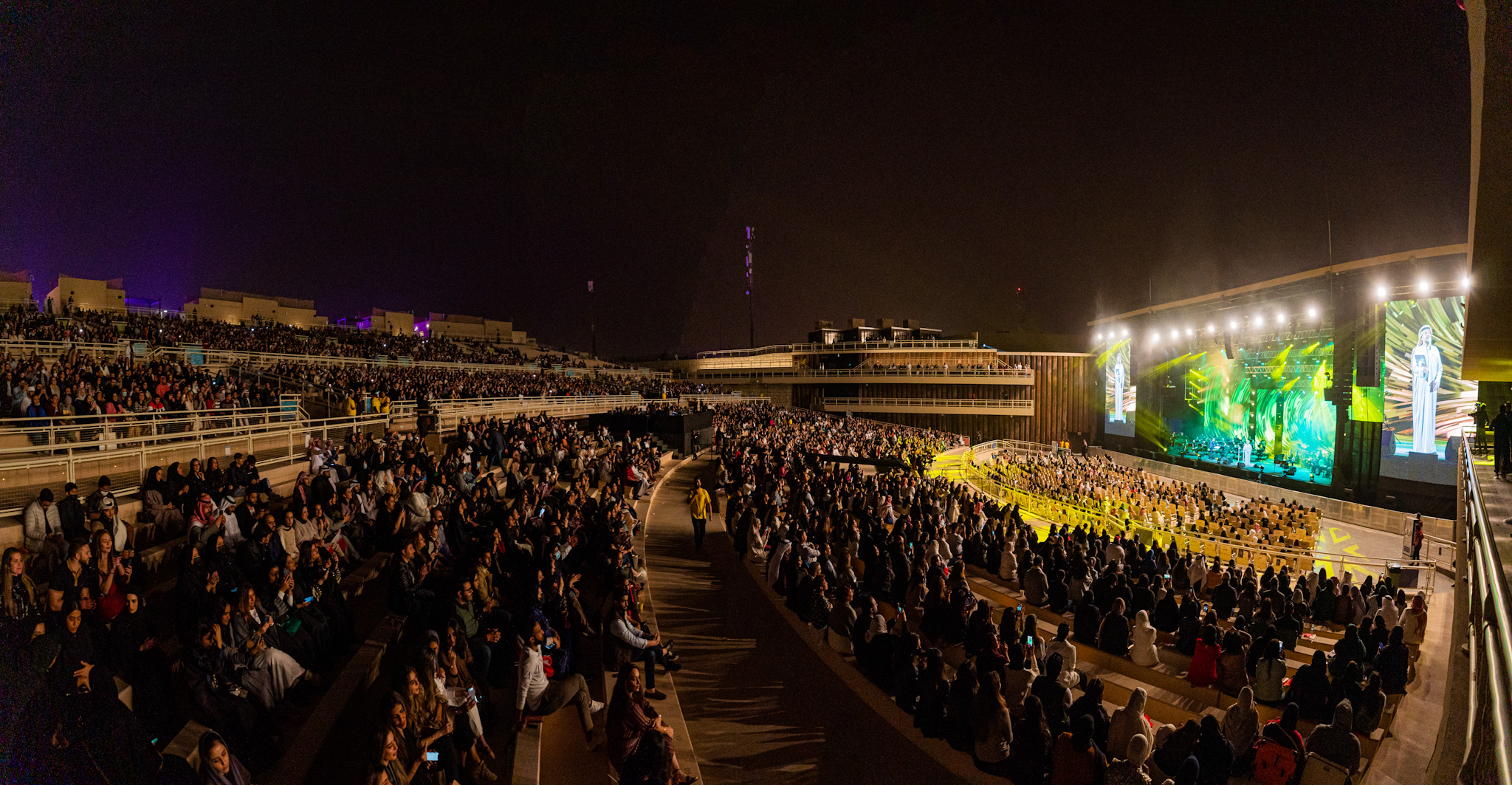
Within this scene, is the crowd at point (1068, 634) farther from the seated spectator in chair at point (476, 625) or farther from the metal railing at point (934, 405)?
the metal railing at point (934, 405)

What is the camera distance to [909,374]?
4631 cm

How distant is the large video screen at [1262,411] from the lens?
79.4ft

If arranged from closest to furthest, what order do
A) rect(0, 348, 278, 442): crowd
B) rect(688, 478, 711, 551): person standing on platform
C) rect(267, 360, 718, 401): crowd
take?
rect(0, 348, 278, 442): crowd
rect(688, 478, 711, 551): person standing on platform
rect(267, 360, 718, 401): crowd

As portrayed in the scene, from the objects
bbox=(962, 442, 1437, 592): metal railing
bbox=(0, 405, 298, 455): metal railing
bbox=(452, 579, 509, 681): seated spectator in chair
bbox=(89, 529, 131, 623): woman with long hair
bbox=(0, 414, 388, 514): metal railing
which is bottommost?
bbox=(962, 442, 1437, 592): metal railing

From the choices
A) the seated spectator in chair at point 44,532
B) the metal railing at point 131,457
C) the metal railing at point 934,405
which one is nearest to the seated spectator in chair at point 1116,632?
the seated spectator in chair at point 44,532

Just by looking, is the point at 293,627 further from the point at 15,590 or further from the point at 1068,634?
the point at 1068,634

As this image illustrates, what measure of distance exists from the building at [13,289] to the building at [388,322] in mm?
18303

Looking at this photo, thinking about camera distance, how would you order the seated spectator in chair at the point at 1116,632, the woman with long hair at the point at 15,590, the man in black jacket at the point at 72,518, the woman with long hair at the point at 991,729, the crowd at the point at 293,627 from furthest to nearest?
the seated spectator in chair at the point at 1116,632
the man in black jacket at the point at 72,518
the woman with long hair at the point at 991,729
the woman with long hair at the point at 15,590
the crowd at the point at 293,627

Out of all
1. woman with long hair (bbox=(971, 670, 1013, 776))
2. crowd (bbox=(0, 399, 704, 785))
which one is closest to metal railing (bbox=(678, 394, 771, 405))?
crowd (bbox=(0, 399, 704, 785))

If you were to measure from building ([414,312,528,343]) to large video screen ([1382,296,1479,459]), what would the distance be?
5659 cm

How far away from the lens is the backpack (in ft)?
15.4

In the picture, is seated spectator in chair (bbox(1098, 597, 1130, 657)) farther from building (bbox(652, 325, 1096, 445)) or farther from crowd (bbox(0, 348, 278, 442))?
building (bbox(652, 325, 1096, 445))

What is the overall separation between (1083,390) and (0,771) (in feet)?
166

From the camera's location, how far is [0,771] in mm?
2889
